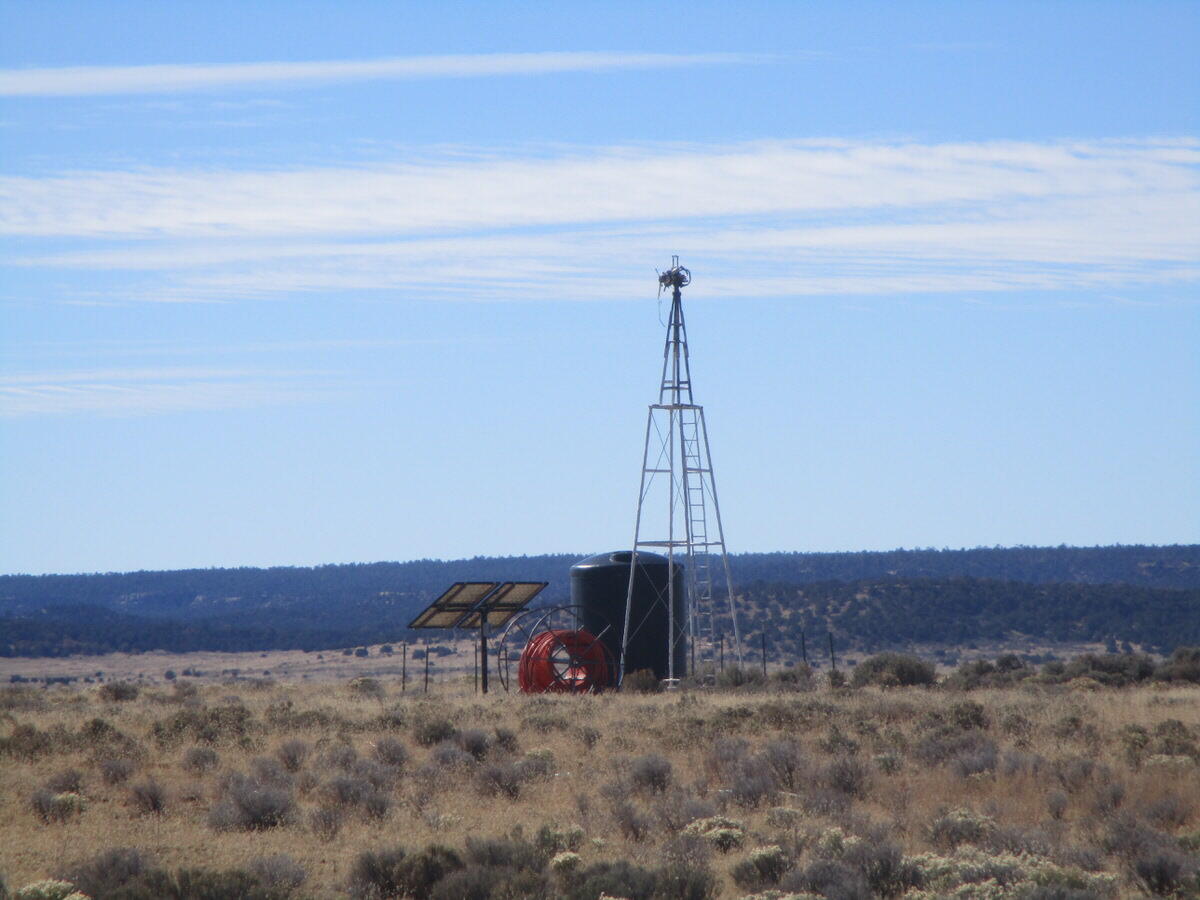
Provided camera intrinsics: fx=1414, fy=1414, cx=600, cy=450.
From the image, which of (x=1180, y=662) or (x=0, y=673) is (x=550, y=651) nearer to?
A: (x=1180, y=662)

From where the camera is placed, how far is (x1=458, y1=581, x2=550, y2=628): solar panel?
38500mm

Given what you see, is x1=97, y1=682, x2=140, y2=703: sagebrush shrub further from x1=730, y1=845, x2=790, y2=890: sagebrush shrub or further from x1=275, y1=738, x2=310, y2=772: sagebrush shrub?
x1=730, y1=845, x2=790, y2=890: sagebrush shrub

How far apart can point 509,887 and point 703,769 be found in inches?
338

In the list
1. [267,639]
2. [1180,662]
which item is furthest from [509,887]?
[267,639]

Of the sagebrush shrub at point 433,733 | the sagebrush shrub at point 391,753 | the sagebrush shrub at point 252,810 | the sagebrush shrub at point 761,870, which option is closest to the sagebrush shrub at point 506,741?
the sagebrush shrub at point 433,733

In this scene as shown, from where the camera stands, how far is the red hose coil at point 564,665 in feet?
123

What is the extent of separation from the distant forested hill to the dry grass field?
67492 mm

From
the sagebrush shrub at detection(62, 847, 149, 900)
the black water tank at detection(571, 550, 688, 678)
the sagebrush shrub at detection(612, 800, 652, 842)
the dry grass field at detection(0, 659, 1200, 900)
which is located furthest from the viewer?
the black water tank at detection(571, 550, 688, 678)

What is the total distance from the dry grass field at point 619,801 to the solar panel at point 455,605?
8.14 metres

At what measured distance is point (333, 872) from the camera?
49.0 feet

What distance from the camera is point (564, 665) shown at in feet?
124

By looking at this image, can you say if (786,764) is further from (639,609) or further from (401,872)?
(639,609)

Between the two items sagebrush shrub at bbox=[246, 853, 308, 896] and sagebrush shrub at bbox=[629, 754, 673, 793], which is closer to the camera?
sagebrush shrub at bbox=[246, 853, 308, 896]

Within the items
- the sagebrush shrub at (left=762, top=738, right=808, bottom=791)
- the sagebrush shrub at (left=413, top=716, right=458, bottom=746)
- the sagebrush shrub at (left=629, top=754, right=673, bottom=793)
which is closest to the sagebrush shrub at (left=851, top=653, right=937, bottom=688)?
the sagebrush shrub at (left=413, top=716, right=458, bottom=746)
